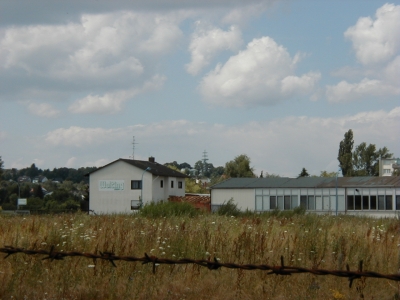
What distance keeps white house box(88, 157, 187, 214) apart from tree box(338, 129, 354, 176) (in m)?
34.5

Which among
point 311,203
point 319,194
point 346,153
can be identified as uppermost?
point 346,153

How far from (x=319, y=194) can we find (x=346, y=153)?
35.5 meters

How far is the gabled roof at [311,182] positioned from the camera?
61147 millimetres

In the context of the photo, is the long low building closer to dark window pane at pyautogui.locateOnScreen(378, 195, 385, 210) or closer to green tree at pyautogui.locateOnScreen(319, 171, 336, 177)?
dark window pane at pyautogui.locateOnScreen(378, 195, 385, 210)

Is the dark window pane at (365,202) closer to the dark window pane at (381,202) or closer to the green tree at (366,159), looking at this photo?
the dark window pane at (381,202)

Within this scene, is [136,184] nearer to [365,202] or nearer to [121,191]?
[121,191]

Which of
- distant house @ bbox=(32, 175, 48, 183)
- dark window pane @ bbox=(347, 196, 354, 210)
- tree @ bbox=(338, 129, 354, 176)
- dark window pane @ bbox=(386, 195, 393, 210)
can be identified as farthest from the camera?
distant house @ bbox=(32, 175, 48, 183)

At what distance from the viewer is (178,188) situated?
7944 cm

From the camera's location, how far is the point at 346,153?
319 feet

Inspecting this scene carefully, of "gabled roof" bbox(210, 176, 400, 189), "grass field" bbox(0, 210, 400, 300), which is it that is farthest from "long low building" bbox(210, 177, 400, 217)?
"grass field" bbox(0, 210, 400, 300)

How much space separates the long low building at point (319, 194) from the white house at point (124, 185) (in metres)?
8.19

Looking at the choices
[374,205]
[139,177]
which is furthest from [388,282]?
[139,177]

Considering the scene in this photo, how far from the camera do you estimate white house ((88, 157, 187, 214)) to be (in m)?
70.9

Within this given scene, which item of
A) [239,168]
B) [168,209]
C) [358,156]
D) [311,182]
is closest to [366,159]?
[358,156]
